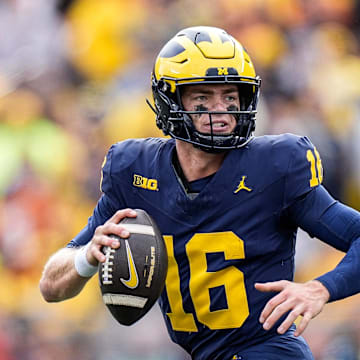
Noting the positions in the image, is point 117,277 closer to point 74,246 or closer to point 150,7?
point 74,246

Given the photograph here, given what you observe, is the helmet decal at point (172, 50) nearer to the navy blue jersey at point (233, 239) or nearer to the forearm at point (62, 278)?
the navy blue jersey at point (233, 239)

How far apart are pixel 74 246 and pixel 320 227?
37.7 inches

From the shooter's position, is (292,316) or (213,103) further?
(213,103)

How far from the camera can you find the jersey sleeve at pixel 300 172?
8.42 ft

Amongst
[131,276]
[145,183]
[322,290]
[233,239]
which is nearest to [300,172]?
[233,239]

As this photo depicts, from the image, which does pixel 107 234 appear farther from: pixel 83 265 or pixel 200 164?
pixel 200 164

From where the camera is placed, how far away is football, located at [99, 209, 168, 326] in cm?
245

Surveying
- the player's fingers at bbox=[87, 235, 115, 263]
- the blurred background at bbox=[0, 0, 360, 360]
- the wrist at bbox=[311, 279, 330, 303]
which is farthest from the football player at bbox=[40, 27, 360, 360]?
the blurred background at bbox=[0, 0, 360, 360]

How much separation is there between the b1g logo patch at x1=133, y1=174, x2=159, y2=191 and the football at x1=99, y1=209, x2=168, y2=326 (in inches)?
10.9

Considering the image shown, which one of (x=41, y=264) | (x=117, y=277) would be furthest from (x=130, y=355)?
(x=117, y=277)

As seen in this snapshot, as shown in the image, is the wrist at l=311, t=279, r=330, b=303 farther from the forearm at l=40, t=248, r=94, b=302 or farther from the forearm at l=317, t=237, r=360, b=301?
the forearm at l=40, t=248, r=94, b=302

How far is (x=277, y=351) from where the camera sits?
8.56ft

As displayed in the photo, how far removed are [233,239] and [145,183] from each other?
1.32ft

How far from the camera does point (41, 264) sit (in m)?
5.25
